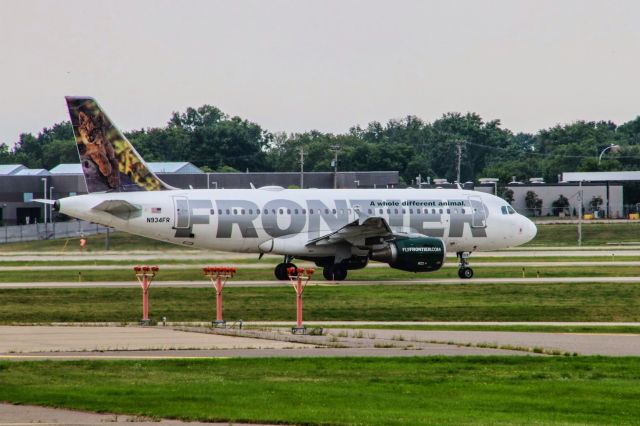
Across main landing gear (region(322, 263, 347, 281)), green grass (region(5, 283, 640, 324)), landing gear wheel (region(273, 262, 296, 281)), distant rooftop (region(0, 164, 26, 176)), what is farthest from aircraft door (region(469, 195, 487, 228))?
distant rooftop (region(0, 164, 26, 176))

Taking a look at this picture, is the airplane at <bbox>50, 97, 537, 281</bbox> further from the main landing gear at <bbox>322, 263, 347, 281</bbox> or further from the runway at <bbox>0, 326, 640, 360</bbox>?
the runway at <bbox>0, 326, 640, 360</bbox>

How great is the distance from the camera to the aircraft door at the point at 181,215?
50.6 m

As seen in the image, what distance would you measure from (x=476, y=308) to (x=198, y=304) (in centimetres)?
854

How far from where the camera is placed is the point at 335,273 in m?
51.2

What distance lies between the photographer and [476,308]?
37.6m

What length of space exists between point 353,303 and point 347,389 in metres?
19.4

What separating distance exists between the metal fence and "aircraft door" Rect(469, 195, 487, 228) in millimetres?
41956

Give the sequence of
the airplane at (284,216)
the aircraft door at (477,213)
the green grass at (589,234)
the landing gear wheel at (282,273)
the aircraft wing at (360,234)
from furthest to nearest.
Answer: the green grass at (589,234), the aircraft door at (477,213), the landing gear wheel at (282,273), the airplane at (284,216), the aircraft wing at (360,234)

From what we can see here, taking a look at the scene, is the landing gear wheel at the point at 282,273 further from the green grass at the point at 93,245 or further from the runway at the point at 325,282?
the green grass at the point at 93,245

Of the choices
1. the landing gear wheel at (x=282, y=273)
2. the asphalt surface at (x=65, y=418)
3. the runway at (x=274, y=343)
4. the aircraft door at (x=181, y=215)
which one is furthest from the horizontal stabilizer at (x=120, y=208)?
the asphalt surface at (x=65, y=418)

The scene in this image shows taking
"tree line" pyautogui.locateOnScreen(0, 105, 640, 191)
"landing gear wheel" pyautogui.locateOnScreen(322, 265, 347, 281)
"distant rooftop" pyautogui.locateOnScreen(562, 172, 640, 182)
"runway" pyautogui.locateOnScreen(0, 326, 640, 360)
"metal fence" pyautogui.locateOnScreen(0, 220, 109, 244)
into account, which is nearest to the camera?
"runway" pyautogui.locateOnScreen(0, 326, 640, 360)

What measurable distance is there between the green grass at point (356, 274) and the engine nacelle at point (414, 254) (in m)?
1.44

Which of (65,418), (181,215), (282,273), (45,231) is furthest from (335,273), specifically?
(45,231)

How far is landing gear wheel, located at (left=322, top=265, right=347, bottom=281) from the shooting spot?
2012 inches
